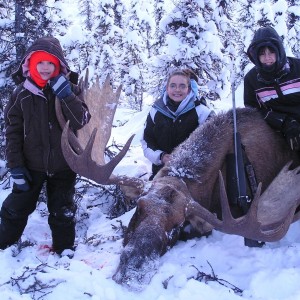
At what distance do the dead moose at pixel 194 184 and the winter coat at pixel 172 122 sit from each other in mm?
449

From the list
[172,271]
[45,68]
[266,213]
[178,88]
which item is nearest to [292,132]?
[266,213]

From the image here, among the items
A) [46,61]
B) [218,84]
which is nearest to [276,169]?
[46,61]

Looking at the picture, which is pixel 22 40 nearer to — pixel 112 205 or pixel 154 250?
pixel 112 205

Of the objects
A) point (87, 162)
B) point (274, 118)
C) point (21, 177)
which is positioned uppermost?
point (274, 118)

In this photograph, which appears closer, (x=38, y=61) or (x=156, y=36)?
(x=38, y=61)

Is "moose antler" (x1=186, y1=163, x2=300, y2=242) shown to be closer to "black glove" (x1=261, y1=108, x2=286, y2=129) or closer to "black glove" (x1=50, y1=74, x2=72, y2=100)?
"black glove" (x1=261, y1=108, x2=286, y2=129)

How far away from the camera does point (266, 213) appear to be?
4.39 metres

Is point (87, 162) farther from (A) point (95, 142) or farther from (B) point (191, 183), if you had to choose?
(B) point (191, 183)

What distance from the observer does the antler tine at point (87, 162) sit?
4.36 metres

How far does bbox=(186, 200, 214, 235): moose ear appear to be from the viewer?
423 cm

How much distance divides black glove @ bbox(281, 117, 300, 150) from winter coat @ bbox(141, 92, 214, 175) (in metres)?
1.16

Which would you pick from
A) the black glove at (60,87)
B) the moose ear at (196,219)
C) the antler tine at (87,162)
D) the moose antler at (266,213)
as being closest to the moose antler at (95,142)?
the antler tine at (87,162)

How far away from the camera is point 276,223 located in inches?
158

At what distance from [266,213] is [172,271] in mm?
1405
